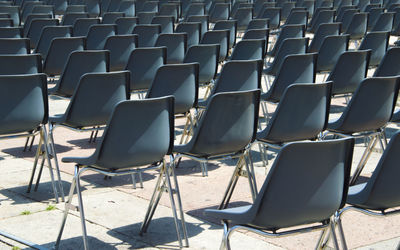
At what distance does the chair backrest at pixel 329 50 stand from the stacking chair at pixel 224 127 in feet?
13.9

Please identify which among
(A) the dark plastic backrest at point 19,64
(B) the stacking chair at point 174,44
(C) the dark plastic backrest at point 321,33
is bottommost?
(C) the dark plastic backrest at point 321,33

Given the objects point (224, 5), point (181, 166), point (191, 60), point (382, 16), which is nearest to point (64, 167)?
point (181, 166)

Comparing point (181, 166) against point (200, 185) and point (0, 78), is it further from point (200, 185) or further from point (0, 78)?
point (0, 78)

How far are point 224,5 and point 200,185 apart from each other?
10.6m

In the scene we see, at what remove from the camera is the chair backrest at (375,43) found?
9602 millimetres

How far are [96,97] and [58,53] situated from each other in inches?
123

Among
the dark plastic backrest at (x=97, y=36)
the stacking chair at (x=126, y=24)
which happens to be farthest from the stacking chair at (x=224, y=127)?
the stacking chair at (x=126, y=24)

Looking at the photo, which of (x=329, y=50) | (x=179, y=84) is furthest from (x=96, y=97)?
(x=329, y=50)

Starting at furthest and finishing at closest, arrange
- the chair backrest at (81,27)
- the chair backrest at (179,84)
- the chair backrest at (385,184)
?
the chair backrest at (81,27), the chair backrest at (179,84), the chair backrest at (385,184)

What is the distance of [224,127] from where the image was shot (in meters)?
5.18

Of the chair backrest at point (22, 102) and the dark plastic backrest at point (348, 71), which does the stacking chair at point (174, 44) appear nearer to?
the dark plastic backrest at point (348, 71)

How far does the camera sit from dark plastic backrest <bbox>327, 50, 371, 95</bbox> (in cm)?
769

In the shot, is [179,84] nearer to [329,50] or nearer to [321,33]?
[329,50]

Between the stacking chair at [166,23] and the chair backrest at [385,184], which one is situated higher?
the chair backrest at [385,184]
